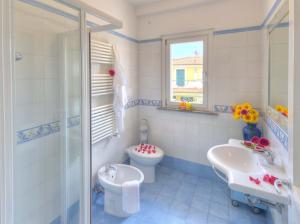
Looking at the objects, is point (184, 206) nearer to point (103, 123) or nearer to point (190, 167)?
point (190, 167)

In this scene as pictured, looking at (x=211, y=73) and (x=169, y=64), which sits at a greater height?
(x=169, y=64)

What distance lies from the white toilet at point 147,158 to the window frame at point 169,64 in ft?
2.43

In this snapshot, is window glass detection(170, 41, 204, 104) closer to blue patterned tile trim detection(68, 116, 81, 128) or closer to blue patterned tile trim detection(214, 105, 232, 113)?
blue patterned tile trim detection(214, 105, 232, 113)

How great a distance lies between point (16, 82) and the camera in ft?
3.50

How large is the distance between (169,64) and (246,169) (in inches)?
68.9

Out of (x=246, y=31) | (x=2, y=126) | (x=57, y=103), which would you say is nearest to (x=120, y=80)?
(x=57, y=103)

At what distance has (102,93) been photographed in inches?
83.7

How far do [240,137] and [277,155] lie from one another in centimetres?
98

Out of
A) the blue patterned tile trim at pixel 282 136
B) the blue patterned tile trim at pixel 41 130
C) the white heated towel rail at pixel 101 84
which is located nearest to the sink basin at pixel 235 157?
the blue patterned tile trim at pixel 282 136

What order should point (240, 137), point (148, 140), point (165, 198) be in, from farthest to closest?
point (148, 140) → point (240, 137) → point (165, 198)

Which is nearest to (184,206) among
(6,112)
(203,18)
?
(6,112)

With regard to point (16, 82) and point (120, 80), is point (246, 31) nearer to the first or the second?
point (120, 80)

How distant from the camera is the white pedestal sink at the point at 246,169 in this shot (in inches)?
40.5

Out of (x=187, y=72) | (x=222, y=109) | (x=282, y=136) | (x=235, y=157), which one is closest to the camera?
(x=282, y=136)
